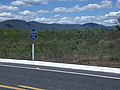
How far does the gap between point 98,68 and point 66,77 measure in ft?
6.49

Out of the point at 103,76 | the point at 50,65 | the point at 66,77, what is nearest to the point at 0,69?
the point at 50,65

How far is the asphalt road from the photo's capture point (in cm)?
897

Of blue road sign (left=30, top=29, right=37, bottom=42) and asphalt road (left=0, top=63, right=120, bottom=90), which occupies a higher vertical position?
blue road sign (left=30, top=29, right=37, bottom=42)

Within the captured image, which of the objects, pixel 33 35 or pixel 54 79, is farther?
pixel 33 35

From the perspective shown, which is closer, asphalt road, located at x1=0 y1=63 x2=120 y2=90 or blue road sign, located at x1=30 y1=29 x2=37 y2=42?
asphalt road, located at x1=0 y1=63 x2=120 y2=90

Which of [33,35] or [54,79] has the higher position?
[33,35]

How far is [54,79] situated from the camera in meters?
10.3

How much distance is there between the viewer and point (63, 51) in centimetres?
1827

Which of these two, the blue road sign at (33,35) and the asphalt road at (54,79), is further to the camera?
the blue road sign at (33,35)

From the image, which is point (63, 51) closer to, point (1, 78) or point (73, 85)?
point (1, 78)

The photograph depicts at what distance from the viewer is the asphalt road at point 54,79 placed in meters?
8.97

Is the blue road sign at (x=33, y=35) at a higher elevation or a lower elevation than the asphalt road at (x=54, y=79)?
higher

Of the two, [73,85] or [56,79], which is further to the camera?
[56,79]

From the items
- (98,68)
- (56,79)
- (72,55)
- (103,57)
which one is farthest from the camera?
(72,55)
